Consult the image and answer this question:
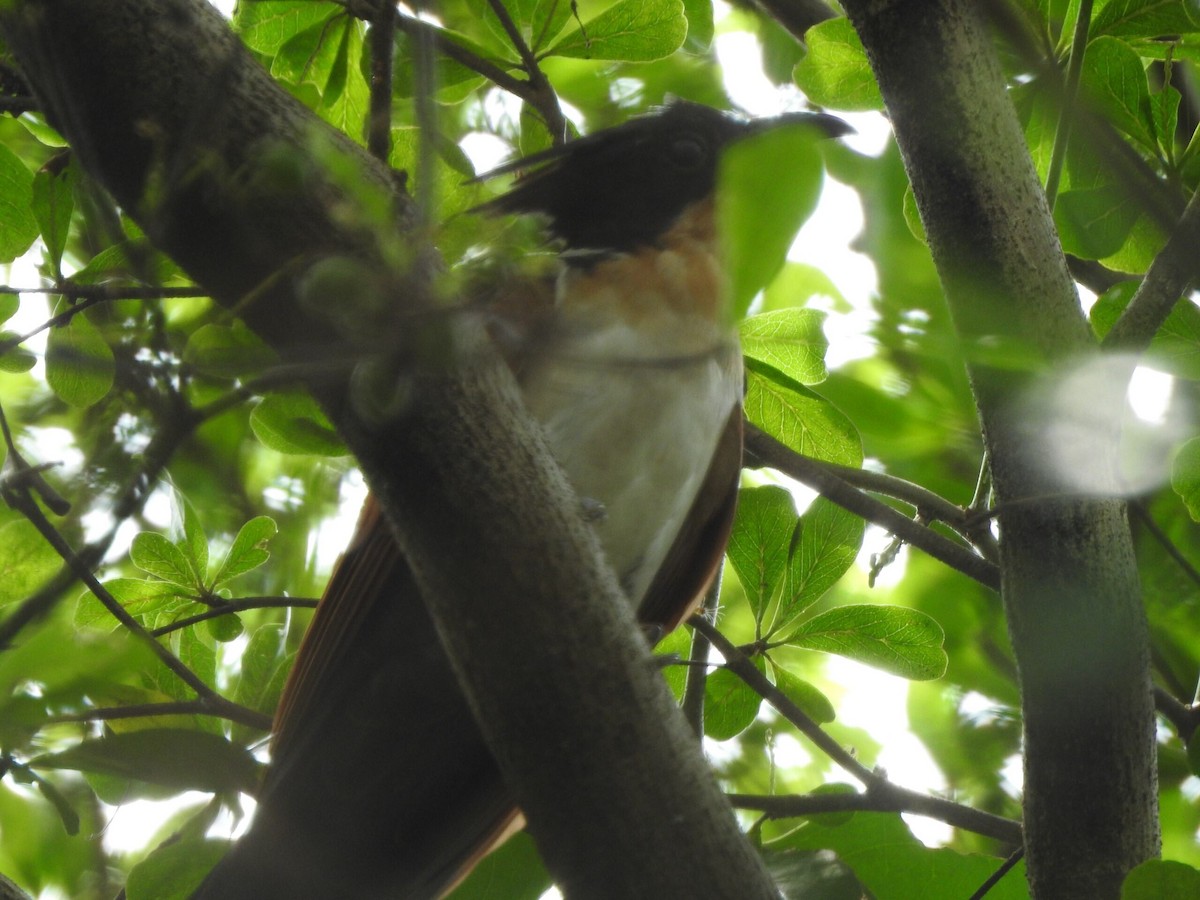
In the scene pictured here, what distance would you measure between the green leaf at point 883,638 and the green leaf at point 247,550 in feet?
3.54

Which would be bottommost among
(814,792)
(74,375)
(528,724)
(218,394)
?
(814,792)

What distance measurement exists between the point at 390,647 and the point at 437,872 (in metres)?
0.49

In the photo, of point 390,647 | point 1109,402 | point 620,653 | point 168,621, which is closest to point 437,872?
point 390,647

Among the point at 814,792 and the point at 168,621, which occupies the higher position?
the point at 168,621

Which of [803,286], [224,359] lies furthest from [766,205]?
[803,286]

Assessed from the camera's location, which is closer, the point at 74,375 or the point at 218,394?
the point at 218,394

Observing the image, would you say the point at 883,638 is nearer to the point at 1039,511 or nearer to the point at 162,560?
the point at 1039,511

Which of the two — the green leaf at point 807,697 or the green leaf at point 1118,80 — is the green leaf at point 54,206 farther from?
the green leaf at point 1118,80

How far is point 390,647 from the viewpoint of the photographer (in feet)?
8.57

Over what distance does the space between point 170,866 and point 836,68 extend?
2.04 metres

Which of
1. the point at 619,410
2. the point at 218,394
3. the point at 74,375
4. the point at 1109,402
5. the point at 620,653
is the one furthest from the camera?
the point at 619,410

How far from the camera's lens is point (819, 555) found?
8.57ft

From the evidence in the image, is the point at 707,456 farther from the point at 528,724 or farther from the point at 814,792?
the point at 528,724

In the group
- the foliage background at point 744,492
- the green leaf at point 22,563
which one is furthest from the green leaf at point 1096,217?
the green leaf at point 22,563
